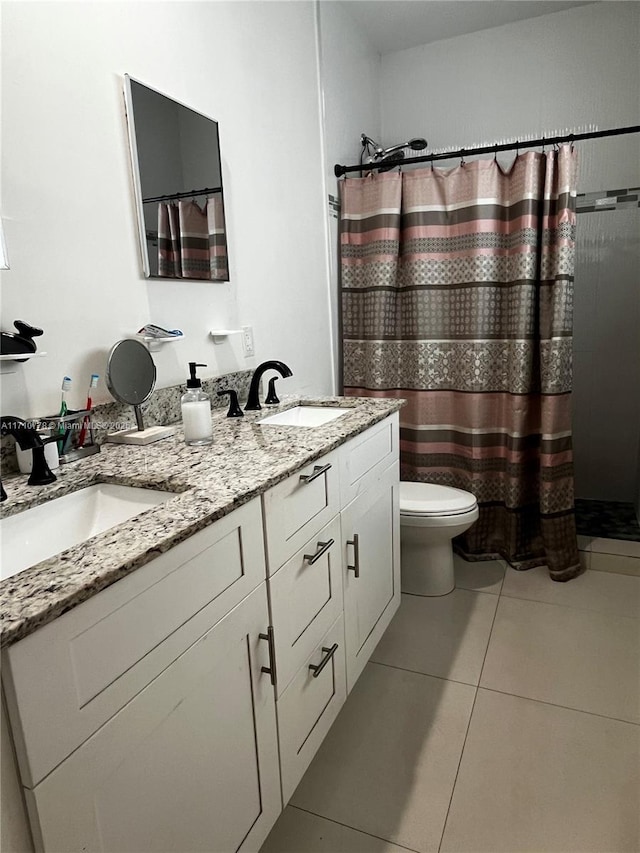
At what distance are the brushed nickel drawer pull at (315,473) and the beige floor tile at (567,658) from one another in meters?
1.00

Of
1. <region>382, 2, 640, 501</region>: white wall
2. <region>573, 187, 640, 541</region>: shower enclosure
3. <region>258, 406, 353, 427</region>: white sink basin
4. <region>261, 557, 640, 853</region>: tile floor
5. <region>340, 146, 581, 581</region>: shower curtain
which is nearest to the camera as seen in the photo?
<region>261, 557, 640, 853</region>: tile floor

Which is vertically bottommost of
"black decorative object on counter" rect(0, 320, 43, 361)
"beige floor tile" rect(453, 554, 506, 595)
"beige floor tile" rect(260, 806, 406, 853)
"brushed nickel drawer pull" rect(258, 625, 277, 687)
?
"beige floor tile" rect(260, 806, 406, 853)

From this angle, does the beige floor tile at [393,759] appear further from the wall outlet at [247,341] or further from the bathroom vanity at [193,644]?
the wall outlet at [247,341]

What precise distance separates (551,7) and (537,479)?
2270 mm

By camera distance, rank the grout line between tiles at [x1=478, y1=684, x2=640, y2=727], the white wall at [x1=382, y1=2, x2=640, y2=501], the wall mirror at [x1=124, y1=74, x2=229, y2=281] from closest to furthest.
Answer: the wall mirror at [x1=124, y1=74, x2=229, y2=281]
the grout line between tiles at [x1=478, y1=684, x2=640, y2=727]
the white wall at [x1=382, y1=2, x2=640, y2=501]

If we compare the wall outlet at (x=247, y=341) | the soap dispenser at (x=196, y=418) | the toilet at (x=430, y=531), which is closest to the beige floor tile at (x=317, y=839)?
the soap dispenser at (x=196, y=418)

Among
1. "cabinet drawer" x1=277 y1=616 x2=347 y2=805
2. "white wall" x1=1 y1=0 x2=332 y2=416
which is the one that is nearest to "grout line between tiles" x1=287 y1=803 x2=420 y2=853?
"cabinet drawer" x1=277 y1=616 x2=347 y2=805

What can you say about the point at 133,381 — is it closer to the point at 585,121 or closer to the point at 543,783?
the point at 543,783

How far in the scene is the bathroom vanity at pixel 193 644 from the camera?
0.65 m

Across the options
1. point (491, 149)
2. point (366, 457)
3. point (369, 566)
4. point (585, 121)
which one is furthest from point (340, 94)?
point (369, 566)

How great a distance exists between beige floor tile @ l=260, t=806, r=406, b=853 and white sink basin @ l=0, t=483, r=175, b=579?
0.87 meters

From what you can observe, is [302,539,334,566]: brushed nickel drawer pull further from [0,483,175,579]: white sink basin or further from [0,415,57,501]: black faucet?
[0,415,57,501]: black faucet

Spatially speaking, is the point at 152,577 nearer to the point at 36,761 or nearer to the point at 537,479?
the point at 36,761

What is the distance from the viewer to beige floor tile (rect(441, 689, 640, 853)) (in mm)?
1253
